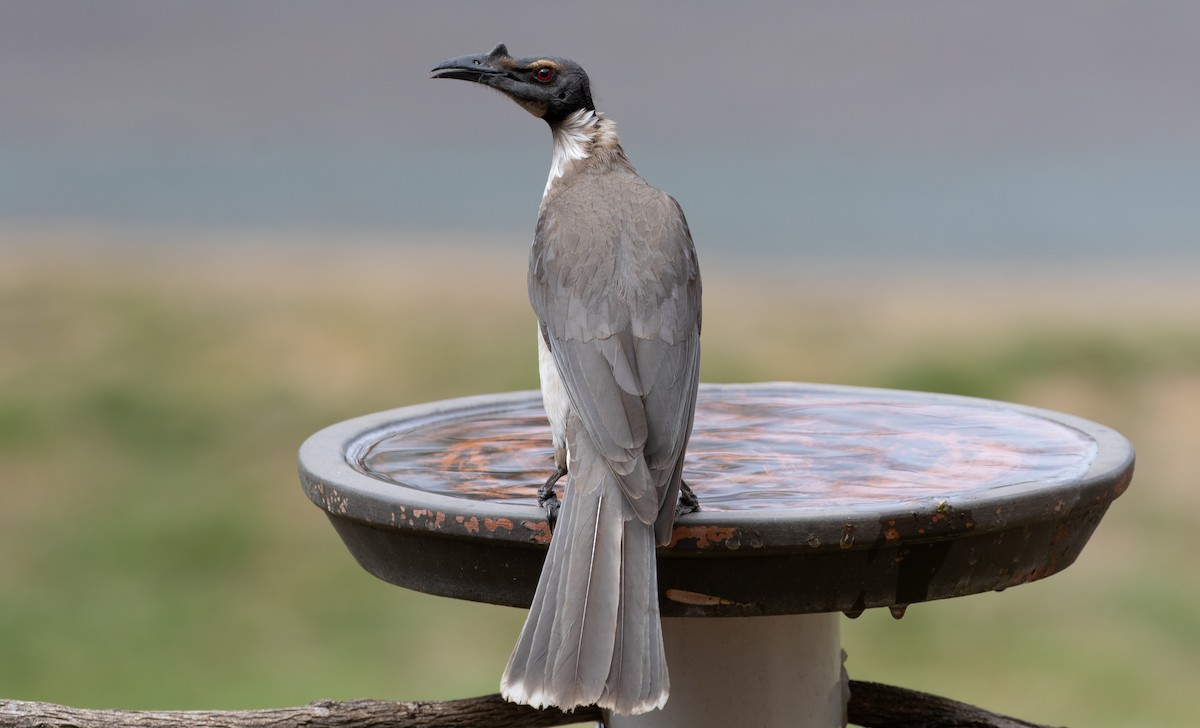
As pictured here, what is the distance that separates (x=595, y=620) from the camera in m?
2.33

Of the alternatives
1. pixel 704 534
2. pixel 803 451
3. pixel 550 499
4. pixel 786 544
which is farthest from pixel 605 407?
pixel 803 451

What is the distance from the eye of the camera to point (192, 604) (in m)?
6.59

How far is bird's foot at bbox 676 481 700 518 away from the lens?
8.28 feet

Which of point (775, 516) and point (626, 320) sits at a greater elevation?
point (626, 320)

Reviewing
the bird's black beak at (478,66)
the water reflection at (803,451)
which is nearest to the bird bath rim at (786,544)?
the water reflection at (803,451)

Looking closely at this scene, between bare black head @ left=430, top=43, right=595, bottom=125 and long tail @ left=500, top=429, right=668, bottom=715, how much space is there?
1.16 meters

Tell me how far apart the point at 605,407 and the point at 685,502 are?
0.21m

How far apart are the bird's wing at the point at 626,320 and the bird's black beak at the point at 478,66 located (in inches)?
14.8

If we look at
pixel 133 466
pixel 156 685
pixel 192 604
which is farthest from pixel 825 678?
pixel 133 466

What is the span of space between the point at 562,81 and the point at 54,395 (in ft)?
19.1

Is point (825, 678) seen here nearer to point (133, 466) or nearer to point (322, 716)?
point (322, 716)

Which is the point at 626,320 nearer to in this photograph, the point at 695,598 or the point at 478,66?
the point at 695,598

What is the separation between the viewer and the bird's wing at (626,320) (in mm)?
2523

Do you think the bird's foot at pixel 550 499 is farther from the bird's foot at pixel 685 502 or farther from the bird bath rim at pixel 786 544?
the bird's foot at pixel 685 502
